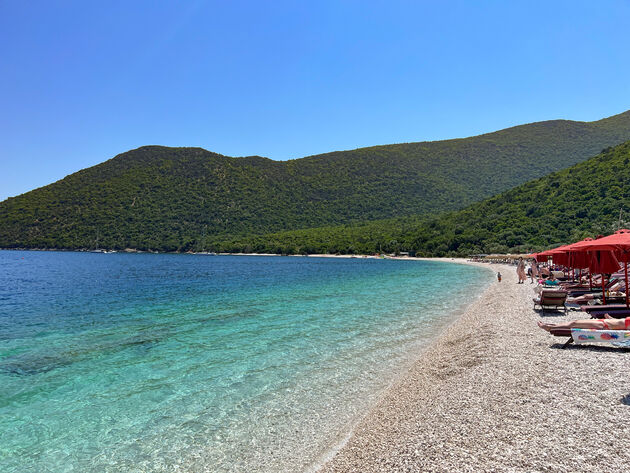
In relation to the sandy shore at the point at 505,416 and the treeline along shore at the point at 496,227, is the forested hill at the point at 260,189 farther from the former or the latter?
the sandy shore at the point at 505,416

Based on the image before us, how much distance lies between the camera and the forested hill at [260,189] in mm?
117312

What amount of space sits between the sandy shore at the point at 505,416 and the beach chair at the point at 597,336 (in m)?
0.17

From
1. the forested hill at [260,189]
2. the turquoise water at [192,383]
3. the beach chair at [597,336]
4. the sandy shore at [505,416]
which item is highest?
the forested hill at [260,189]

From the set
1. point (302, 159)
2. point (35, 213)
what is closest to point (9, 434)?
point (35, 213)

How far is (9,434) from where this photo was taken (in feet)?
20.0

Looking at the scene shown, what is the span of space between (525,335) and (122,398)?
9.89 metres

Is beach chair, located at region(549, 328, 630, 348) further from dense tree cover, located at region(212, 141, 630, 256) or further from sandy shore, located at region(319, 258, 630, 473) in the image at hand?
dense tree cover, located at region(212, 141, 630, 256)

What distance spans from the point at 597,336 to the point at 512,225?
7254 centimetres

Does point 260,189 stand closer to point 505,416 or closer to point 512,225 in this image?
point 512,225

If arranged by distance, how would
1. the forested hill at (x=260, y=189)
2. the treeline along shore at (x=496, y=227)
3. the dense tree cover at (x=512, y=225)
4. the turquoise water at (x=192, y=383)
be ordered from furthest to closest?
1. the forested hill at (x=260, y=189)
2. the treeline along shore at (x=496, y=227)
3. the dense tree cover at (x=512, y=225)
4. the turquoise water at (x=192, y=383)

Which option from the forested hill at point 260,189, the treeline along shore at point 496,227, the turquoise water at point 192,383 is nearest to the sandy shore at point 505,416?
the turquoise water at point 192,383

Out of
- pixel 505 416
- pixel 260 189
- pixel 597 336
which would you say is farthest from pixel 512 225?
pixel 260 189

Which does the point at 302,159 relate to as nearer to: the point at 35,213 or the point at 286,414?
the point at 35,213

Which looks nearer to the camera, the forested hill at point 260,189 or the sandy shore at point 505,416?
the sandy shore at point 505,416
